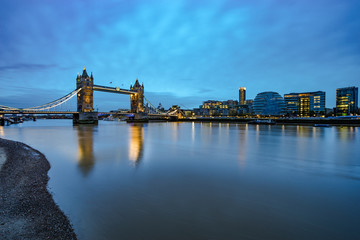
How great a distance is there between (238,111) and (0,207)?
636 feet

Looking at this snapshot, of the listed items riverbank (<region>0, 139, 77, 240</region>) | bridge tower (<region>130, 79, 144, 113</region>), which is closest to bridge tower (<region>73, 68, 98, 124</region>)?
bridge tower (<region>130, 79, 144, 113</region>)

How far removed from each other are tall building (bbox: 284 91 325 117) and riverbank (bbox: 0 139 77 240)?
16457cm

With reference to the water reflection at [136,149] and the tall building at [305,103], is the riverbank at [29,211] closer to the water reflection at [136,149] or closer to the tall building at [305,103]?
the water reflection at [136,149]

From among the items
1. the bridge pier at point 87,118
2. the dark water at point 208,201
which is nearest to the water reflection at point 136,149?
the dark water at point 208,201

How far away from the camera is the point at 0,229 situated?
476 centimetres

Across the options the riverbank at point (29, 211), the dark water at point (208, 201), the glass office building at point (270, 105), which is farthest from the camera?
the glass office building at point (270, 105)

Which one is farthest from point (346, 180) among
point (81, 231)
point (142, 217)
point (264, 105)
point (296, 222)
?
point (264, 105)

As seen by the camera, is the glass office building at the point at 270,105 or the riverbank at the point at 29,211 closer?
the riverbank at the point at 29,211

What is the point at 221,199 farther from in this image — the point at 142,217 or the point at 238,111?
the point at 238,111

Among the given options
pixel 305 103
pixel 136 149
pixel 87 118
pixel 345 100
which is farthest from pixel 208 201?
pixel 345 100

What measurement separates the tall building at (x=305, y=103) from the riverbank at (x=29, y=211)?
540 ft

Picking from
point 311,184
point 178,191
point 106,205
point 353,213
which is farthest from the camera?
point 311,184

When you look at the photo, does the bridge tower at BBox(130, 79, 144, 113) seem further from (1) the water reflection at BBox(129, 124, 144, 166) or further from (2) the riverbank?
(2) the riverbank

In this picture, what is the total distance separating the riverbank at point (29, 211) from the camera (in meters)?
4.68
